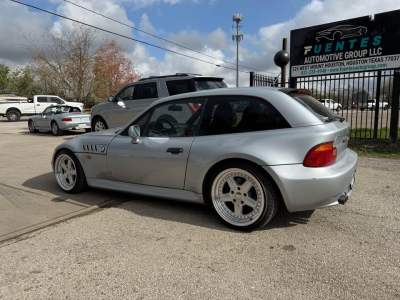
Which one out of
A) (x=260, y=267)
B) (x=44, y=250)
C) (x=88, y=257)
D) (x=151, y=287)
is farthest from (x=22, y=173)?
(x=260, y=267)

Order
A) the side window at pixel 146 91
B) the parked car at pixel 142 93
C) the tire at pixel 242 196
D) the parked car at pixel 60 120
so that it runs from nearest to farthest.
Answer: the tire at pixel 242 196 < the parked car at pixel 142 93 < the side window at pixel 146 91 < the parked car at pixel 60 120

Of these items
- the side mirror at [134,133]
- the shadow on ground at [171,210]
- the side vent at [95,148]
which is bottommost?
the shadow on ground at [171,210]

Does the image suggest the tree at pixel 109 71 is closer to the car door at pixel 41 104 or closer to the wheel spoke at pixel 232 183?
the car door at pixel 41 104

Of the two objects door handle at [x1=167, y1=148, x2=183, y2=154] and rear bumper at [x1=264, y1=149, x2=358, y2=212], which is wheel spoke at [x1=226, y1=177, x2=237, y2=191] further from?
door handle at [x1=167, y1=148, x2=183, y2=154]

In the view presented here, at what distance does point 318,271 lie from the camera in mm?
2506

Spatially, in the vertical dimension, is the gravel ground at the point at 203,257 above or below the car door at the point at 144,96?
below

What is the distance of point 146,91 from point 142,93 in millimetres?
160

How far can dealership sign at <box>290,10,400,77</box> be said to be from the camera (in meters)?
8.05

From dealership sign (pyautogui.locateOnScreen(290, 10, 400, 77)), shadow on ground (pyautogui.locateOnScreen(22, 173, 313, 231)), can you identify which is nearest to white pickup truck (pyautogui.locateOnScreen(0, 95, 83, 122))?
dealership sign (pyautogui.locateOnScreen(290, 10, 400, 77))

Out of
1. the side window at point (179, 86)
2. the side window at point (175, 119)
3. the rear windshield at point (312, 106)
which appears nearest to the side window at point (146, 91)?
the side window at point (179, 86)

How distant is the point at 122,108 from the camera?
931 cm

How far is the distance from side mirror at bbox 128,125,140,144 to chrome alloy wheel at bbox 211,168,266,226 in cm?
120

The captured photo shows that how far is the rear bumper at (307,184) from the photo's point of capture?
2963 mm

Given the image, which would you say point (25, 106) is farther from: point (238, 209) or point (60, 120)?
point (238, 209)
